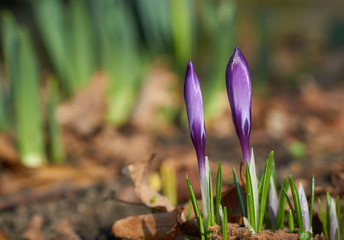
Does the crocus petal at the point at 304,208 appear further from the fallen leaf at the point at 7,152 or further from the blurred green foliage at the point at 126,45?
the fallen leaf at the point at 7,152

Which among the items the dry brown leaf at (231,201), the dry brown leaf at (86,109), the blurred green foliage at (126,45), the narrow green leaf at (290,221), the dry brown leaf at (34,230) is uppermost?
the blurred green foliage at (126,45)

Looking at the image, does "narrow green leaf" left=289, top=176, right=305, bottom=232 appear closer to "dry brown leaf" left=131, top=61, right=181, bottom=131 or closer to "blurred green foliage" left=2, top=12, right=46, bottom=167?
"blurred green foliage" left=2, top=12, right=46, bottom=167

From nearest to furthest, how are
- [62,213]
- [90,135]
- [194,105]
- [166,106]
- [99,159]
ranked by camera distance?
[194,105]
[62,213]
[99,159]
[90,135]
[166,106]

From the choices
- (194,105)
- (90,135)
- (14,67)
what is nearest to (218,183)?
(194,105)

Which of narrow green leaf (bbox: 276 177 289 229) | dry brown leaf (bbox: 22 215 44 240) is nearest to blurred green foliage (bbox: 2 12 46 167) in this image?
dry brown leaf (bbox: 22 215 44 240)

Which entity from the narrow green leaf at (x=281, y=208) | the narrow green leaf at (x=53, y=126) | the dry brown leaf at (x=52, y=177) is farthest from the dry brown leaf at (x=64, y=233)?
the narrow green leaf at (x=53, y=126)

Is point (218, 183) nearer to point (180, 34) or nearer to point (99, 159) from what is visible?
point (99, 159)

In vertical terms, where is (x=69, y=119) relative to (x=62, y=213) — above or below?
above
